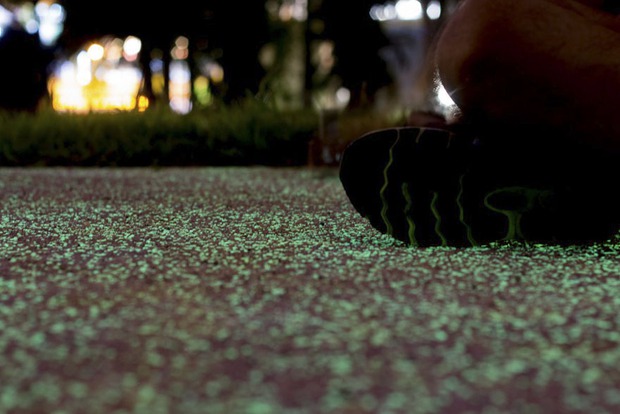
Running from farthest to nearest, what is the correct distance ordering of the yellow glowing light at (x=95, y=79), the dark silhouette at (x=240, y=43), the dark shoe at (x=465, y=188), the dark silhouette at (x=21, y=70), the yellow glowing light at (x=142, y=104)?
the yellow glowing light at (x=95, y=79) → the dark silhouette at (x=21, y=70) → the dark silhouette at (x=240, y=43) → the yellow glowing light at (x=142, y=104) → the dark shoe at (x=465, y=188)

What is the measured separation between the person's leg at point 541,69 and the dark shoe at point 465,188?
13cm

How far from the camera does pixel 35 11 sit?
14141 millimetres

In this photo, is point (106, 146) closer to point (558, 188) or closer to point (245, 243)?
point (245, 243)

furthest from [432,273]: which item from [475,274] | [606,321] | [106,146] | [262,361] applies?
[106,146]

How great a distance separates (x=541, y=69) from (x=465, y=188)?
0.43 m

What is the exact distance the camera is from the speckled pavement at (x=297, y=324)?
1.32 metres

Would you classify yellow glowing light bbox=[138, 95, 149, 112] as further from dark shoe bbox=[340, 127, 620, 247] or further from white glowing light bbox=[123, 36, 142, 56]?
dark shoe bbox=[340, 127, 620, 247]

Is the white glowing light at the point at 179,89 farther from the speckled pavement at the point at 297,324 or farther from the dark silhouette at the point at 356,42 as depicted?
the speckled pavement at the point at 297,324

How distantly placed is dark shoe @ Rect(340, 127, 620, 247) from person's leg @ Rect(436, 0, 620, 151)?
0.13m

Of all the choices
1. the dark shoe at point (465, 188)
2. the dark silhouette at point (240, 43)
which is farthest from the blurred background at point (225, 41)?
the dark shoe at point (465, 188)

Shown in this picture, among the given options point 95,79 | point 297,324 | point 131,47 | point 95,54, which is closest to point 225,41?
point 131,47

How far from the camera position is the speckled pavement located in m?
1.32

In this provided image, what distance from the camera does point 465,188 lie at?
2654 millimetres

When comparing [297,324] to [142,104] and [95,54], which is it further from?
[95,54]
